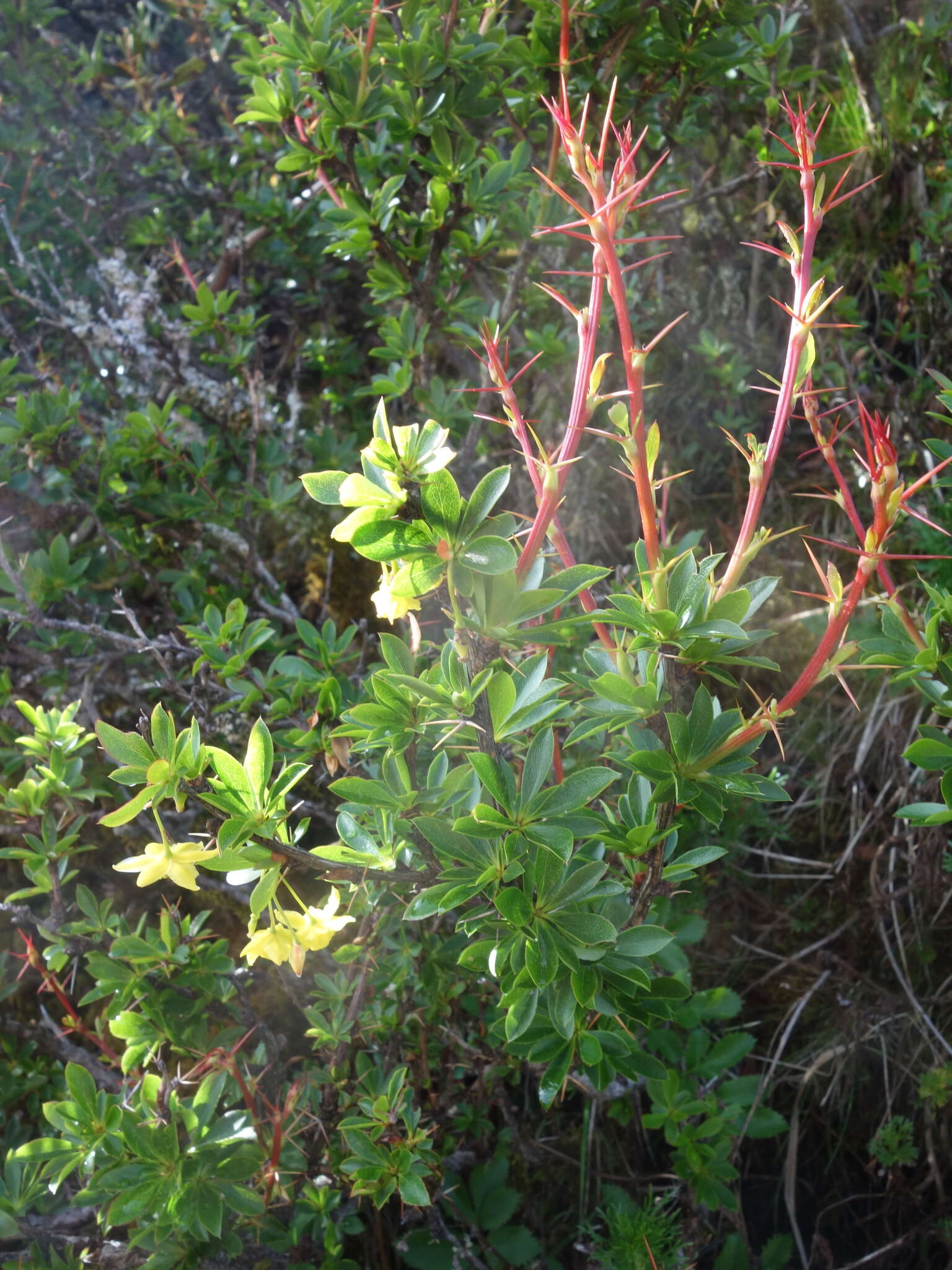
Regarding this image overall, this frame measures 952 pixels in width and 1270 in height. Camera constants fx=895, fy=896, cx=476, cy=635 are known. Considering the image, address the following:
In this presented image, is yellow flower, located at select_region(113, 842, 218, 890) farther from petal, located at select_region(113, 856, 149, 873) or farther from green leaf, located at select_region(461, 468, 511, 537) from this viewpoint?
green leaf, located at select_region(461, 468, 511, 537)

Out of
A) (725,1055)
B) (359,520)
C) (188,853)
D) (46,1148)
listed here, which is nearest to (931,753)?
(359,520)

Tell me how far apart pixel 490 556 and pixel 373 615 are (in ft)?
5.11

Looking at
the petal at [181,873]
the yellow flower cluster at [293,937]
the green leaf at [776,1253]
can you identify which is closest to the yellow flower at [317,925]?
the yellow flower cluster at [293,937]

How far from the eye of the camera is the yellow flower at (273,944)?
85cm

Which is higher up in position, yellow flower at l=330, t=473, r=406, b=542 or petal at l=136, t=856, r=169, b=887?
yellow flower at l=330, t=473, r=406, b=542

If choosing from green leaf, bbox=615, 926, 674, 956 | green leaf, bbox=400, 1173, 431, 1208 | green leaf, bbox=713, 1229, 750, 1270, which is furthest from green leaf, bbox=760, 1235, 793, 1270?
green leaf, bbox=615, 926, 674, 956

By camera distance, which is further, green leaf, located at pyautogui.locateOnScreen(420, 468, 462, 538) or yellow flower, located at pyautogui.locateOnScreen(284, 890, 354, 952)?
yellow flower, located at pyautogui.locateOnScreen(284, 890, 354, 952)

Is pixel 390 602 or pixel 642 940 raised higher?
pixel 390 602

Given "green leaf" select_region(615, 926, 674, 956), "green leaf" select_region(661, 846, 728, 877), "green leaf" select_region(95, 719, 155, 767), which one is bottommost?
"green leaf" select_region(615, 926, 674, 956)

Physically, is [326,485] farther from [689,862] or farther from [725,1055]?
[725,1055]

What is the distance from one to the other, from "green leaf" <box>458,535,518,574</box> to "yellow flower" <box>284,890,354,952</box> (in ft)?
1.23

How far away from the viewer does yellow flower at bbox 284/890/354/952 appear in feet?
2.85

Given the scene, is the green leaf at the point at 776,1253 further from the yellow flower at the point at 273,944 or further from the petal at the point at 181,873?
the petal at the point at 181,873

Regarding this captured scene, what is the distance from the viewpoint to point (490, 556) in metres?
0.74
